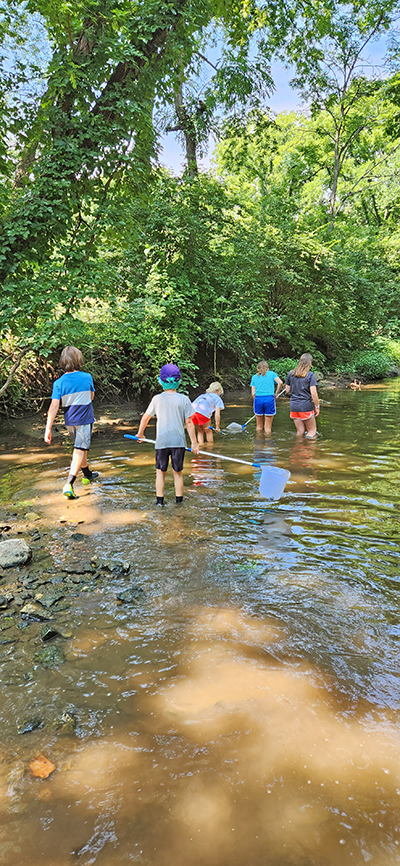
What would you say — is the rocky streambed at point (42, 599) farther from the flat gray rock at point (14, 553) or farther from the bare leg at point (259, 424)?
the bare leg at point (259, 424)

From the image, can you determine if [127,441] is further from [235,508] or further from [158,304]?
[235,508]

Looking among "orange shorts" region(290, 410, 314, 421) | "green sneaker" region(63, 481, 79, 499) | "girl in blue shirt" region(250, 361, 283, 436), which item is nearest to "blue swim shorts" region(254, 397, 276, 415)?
"girl in blue shirt" region(250, 361, 283, 436)

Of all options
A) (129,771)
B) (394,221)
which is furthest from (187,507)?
(394,221)

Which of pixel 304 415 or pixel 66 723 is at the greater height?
pixel 304 415

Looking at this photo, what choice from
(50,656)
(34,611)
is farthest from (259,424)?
(50,656)

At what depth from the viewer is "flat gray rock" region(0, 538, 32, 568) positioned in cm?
440

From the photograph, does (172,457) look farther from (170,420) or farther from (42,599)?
(42,599)

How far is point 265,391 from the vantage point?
10547 mm

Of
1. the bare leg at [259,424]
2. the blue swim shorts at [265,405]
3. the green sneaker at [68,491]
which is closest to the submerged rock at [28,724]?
the green sneaker at [68,491]

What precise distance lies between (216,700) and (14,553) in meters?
2.62

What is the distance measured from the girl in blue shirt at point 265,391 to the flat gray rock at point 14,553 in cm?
690

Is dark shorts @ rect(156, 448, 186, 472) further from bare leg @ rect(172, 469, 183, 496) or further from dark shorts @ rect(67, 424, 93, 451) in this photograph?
dark shorts @ rect(67, 424, 93, 451)

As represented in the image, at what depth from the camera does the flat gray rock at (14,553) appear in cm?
440

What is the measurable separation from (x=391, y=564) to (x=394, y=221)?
38.7m
